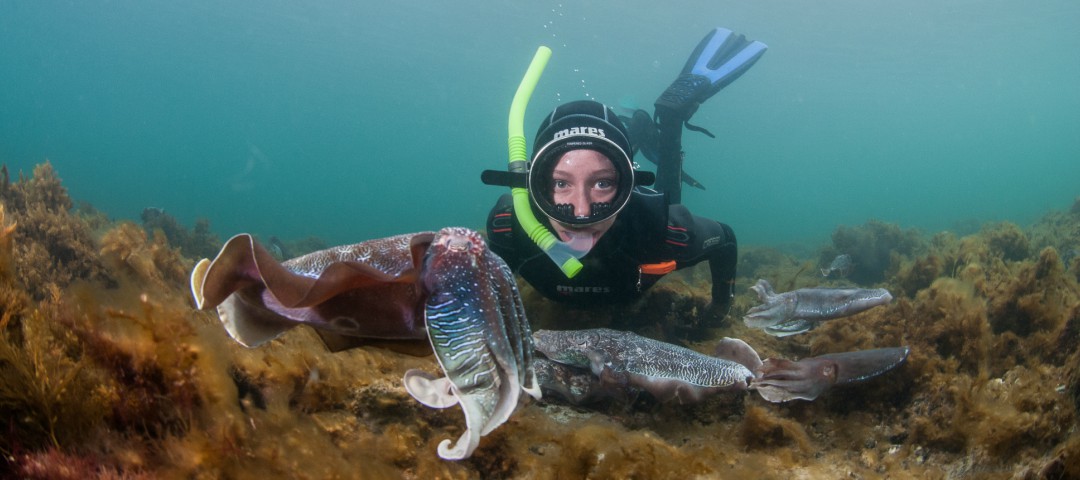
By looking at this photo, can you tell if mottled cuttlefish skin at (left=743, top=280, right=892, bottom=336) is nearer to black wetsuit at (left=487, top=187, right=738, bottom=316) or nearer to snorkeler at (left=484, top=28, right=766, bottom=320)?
snorkeler at (left=484, top=28, right=766, bottom=320)

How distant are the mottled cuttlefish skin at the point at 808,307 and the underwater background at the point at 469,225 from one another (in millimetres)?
212

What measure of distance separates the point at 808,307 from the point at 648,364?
6.83ft

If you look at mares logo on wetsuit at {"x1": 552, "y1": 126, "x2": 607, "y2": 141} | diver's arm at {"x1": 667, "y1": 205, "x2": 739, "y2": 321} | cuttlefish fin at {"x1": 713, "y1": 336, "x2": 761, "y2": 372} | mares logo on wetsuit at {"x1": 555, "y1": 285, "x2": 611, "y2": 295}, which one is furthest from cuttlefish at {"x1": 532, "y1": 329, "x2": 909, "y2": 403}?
diver's arm at {"x1": 667, "y1": 205, "x2": 739, "y2": 321}

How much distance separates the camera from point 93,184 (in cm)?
6762

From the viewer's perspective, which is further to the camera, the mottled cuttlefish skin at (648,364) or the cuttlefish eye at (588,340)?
the cuttlefish eye at (588,340)

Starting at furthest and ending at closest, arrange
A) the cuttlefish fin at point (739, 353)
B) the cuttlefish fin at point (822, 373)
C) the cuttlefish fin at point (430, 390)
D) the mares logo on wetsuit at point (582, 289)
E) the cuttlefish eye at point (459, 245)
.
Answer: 1. the mares logo on wetsuit at point (582, 289)
2. the cuttlefish fin at point (739, 353)
3. the cuttlefish fin at point (822, 373)
4. the cuttlefish fin at point (430, 390)
5. the cuttlefish eye at point (459, 245)

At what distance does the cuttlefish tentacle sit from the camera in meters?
1.41

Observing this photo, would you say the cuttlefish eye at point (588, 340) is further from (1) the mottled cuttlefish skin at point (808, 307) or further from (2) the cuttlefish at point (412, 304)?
(1) the mottled cuttlefish skin at point (808, 307)

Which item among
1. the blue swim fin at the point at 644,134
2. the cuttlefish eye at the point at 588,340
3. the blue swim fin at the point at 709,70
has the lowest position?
the cuttlefish eye at the point at 588,340

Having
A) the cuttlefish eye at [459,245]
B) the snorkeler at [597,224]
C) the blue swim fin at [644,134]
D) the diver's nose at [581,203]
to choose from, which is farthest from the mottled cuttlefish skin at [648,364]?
the blue swim fin at [644,134]

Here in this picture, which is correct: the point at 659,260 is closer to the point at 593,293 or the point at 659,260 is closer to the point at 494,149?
the point at 593,293

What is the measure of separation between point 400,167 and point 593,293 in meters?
185

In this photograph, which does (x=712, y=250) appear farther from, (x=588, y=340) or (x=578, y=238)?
(x=588, y=340)

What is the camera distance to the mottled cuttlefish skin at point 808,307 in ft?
12.5
